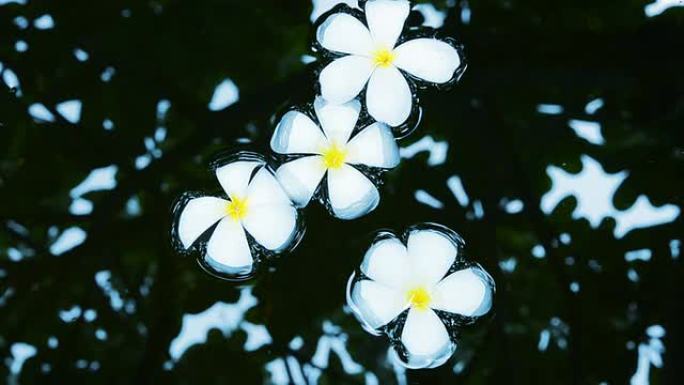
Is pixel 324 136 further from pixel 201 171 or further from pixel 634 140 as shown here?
pixel 634 140

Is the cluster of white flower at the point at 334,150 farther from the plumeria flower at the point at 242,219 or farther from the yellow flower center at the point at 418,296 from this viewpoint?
the yellow flower center at the point at 418,296

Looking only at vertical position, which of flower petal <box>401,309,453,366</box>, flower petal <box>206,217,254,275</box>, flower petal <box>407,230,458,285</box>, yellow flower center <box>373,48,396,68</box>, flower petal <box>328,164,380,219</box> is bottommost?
flower petal <box>401,309,453,366</box>

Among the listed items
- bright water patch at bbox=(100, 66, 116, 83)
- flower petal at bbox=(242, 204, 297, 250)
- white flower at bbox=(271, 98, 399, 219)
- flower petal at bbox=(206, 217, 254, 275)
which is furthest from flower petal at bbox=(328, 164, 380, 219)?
bright water patch at bbox=(100, 66, 116, 83)

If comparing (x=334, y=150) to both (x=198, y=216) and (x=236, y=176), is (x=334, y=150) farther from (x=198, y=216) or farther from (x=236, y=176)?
(x=198, y=216)

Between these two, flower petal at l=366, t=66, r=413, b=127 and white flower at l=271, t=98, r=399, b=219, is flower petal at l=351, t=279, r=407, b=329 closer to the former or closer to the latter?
white flower at l=271, t=98, r=399, b=219

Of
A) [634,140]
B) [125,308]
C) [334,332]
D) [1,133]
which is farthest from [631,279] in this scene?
[1,133]

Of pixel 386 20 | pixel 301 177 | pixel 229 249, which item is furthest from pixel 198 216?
pixel 386 20
